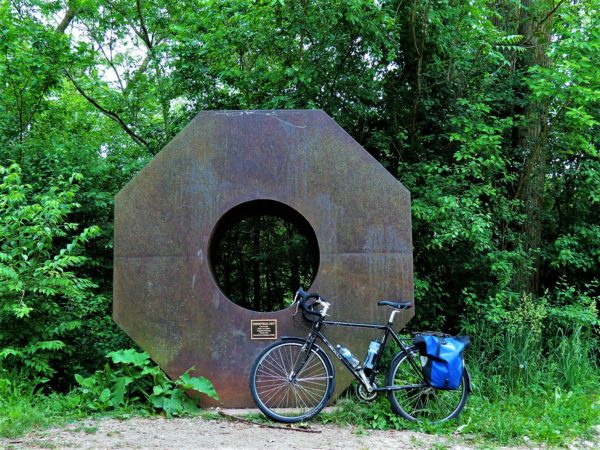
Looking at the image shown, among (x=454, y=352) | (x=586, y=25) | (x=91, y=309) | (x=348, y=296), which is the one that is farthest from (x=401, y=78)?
(x=91, y=309)

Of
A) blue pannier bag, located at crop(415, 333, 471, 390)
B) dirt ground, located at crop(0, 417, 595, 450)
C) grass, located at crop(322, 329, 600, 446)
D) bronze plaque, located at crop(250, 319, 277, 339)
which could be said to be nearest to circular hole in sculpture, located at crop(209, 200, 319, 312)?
grass, located at crop(322, 329, 600, 446)

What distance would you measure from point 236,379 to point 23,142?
5.10 meters

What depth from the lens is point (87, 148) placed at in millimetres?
8000

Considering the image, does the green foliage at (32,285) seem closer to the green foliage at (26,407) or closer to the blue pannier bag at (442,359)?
the green foliage at (26,407)

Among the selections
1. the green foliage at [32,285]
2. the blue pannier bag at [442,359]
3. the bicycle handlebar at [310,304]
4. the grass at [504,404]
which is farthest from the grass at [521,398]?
the green foliage at [32,285]

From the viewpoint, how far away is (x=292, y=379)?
4.75 meters

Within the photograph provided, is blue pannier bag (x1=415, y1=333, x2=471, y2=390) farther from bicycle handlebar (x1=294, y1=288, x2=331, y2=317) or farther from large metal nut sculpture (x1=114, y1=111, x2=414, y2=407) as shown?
bicycle handlebar (x1=294, y1=288, x2=331, y2=317)

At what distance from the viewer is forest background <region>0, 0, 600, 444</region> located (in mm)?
5914

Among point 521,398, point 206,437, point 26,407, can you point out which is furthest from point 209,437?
point 521,398

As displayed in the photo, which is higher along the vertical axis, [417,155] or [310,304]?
[417,155]

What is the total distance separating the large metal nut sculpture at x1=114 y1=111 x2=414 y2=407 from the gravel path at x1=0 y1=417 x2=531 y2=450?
1.78 feet

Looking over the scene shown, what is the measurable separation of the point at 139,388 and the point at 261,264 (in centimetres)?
389

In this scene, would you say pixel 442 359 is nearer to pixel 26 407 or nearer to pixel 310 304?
pixel 310 304

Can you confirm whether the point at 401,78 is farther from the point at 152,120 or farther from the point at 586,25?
the point at 152,120
